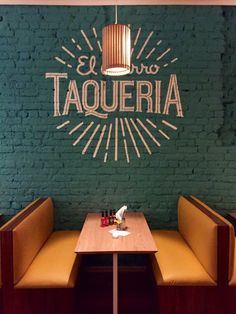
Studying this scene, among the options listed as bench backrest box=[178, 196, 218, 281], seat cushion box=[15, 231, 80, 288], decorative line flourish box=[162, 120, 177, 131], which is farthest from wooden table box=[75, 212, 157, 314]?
decorative line flourish box=[162, 120, 177, 131]

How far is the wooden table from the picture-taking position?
7.63 feet

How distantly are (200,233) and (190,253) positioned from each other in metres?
0.32

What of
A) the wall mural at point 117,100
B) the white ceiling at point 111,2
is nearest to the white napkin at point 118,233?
the wall mural at point 117,100

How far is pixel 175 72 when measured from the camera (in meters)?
3.53

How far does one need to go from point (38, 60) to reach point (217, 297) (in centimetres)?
Answer: 292

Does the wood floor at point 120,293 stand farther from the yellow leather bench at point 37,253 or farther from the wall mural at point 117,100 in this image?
the wall mural at point 117,100

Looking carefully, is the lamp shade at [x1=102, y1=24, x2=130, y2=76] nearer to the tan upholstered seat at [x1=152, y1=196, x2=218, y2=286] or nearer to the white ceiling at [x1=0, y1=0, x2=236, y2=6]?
the white ceiling at [x1=0, y1=0, x2=236, y2=6]

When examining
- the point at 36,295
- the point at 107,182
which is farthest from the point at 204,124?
the point at 36,295

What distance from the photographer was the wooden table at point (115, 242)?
2.33 m

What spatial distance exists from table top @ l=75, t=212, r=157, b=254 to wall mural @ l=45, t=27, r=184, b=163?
927 mm

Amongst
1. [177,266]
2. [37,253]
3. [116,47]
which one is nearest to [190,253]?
[177,266]

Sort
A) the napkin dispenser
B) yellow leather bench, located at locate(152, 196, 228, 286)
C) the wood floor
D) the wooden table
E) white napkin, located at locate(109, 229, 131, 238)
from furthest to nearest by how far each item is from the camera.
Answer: the wood floor, the napkin dispenser, white napkin, located at locate(109, 229, 131, 238), yellow leather bench, located at locate(152, 196, 228, 286), the wooden table

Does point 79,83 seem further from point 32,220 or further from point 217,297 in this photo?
point 217,297

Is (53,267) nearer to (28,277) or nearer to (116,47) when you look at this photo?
(28,277)
